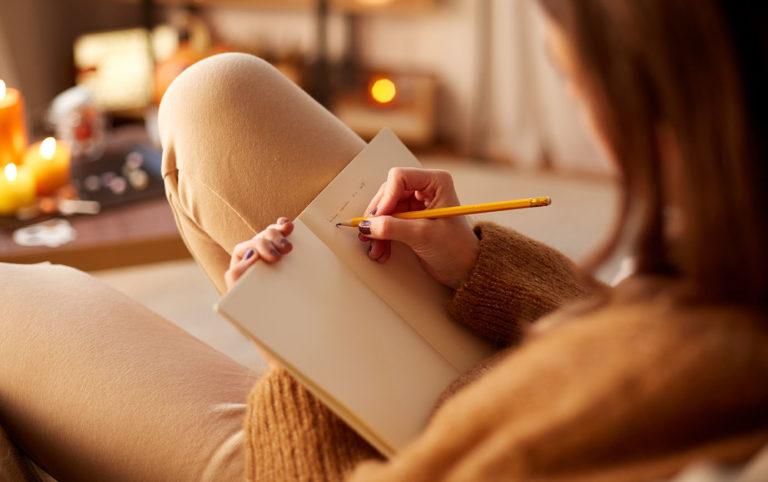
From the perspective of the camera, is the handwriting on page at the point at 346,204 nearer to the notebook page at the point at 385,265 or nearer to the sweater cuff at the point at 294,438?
the notebook page at the point at 385,265

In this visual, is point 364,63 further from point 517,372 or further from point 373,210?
point 517,372

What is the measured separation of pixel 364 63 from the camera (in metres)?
2.80

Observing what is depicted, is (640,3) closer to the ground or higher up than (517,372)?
higher up

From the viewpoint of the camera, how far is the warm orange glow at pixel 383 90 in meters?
2.66

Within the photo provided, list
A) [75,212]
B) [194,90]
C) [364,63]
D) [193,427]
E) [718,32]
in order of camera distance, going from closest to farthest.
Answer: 1. [718,32]
2. [193,427]
3. [194,90]
4. [75,212]
5. [364,63]

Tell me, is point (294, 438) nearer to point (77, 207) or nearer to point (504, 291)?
point (504, 291)

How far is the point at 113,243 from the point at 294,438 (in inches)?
28.5

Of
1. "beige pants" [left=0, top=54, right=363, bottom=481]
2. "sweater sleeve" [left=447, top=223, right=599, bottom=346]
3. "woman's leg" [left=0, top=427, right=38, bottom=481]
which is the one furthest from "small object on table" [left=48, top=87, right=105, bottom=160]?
"sweater sleeve" [left=447, top=223, right=599, bottom=346]

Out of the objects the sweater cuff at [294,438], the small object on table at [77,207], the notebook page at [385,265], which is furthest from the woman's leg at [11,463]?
the small object on table at [77,207]

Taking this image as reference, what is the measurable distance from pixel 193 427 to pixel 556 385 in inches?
13.1

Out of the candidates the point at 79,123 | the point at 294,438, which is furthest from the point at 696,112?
the point at 79,123

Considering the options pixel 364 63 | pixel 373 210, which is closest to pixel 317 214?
pixel 373 210

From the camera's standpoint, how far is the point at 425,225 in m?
0.72

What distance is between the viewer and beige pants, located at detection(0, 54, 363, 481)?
25.6 inches
